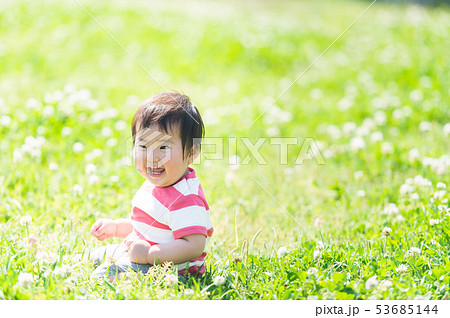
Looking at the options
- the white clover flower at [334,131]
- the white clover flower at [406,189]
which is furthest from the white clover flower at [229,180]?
the white clover flower at [334,131]

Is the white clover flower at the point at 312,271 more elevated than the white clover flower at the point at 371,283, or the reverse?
the white clover flower at the point at 312,271

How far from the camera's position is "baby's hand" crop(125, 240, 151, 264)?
258 centimetres

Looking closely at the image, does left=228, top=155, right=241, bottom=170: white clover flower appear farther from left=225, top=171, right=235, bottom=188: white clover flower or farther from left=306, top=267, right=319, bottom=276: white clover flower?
left=306, top=267, right=319, bottom=276: white clover flower

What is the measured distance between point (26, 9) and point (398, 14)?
8073mm

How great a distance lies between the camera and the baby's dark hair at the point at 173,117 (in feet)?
8.44

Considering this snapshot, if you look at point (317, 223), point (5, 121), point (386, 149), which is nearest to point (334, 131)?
point (386, 149)

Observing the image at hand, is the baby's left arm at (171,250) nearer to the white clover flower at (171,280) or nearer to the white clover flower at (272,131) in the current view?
the white clover flower at (171,280)

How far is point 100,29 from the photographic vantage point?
25.7 ft

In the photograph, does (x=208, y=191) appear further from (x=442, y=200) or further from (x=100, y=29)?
(x=100, y=29)

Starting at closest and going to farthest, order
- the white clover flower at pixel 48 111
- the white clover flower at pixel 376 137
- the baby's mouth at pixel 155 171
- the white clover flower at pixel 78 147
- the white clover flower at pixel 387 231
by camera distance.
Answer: the baby's mouth at pixel 155 171 → the white clover flower at pixel 387 231 → the white clover flower at pixel 78 147 → the white clover flower at pixel 48 111 → the white clover flower at pixel 376 137

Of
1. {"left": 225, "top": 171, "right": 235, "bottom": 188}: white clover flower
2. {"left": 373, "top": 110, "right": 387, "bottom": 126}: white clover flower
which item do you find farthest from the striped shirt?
{"left": 373, "top": 110, "right": 387, "bottom": 126}: white clover flower

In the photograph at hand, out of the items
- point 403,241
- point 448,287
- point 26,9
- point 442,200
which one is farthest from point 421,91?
point 26,9

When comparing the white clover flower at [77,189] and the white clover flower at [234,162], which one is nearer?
the white clover flower at [77,189]

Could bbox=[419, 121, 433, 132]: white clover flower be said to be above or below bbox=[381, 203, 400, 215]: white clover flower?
above
